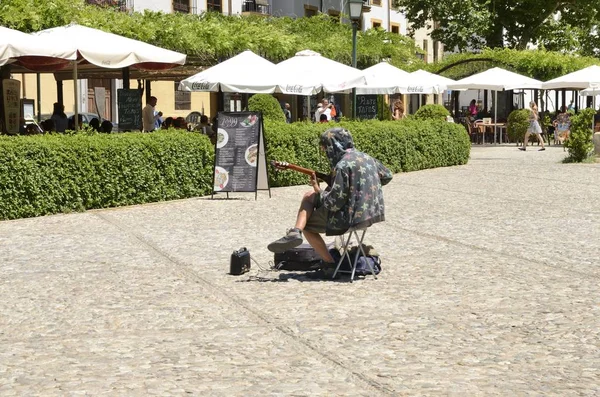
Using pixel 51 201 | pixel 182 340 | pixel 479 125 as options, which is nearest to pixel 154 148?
pixel 51 201

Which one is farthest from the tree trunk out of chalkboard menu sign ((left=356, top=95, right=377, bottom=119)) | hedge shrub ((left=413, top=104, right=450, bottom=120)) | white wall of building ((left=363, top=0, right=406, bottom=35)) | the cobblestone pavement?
the cobblestone pavement

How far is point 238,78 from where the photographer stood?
19828mm

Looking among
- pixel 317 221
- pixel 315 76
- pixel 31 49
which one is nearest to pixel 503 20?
pixel 315 76

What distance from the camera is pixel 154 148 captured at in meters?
15.0

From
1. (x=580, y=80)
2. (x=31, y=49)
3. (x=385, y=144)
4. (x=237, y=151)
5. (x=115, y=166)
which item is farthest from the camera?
(x=580, y=80)

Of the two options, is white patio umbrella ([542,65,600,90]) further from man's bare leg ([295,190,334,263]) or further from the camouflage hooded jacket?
the camouflage hooded jacket

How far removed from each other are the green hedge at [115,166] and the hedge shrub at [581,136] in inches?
285

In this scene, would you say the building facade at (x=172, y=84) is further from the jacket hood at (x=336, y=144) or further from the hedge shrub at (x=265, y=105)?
the jacket hood at (x=336, y=144)

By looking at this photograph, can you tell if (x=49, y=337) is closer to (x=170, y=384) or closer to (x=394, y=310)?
(x=170, y=384)

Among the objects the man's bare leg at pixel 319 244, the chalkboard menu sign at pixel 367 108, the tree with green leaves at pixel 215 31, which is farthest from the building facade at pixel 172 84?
the man's bare leg at pixel 319 244

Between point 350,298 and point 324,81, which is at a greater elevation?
point 324,81

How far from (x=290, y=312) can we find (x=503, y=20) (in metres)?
41.1

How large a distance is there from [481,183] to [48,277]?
1099 centimetres

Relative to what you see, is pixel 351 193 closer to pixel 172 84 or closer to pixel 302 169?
pixel 302 169
